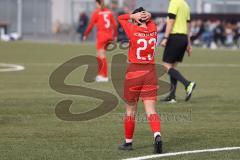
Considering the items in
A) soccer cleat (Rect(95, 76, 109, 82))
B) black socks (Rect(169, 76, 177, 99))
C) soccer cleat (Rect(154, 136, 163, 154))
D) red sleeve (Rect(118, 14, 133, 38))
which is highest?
red sleeve (Rect(118, 14, 133, 38))

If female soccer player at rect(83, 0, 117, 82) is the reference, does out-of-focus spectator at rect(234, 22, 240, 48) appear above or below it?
below

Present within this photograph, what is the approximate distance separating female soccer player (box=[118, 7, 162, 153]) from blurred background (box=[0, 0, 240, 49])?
33.9 meters

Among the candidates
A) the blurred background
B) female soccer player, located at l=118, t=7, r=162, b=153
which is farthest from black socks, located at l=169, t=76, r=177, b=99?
the blurred background

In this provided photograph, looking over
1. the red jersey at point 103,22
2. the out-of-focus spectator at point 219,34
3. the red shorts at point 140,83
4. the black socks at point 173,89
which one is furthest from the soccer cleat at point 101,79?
the out-of-focus spectator at point 219,34

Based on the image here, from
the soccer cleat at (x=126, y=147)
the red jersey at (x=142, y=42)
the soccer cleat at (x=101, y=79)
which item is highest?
the red jersey at (x=142, y=42)

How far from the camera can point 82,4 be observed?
175 ft

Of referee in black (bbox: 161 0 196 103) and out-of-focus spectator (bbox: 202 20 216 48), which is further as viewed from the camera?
out-of-focus spectator (bbox: 202 20 216 48)

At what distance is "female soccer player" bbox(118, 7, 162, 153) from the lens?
979cm

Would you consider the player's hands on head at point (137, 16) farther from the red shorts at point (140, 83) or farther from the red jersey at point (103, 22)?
the red jersey at point (103, 22)

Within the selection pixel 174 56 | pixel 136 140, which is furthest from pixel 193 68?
pixel 136 140

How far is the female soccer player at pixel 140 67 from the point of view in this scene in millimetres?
9789

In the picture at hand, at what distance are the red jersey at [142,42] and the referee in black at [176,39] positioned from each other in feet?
15.5

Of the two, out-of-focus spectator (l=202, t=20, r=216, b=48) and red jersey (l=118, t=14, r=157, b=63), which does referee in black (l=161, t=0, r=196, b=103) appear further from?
out-of-focus spectator (l=202, t=20, r=216, b=48)

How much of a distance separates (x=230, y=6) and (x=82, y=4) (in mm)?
10344
